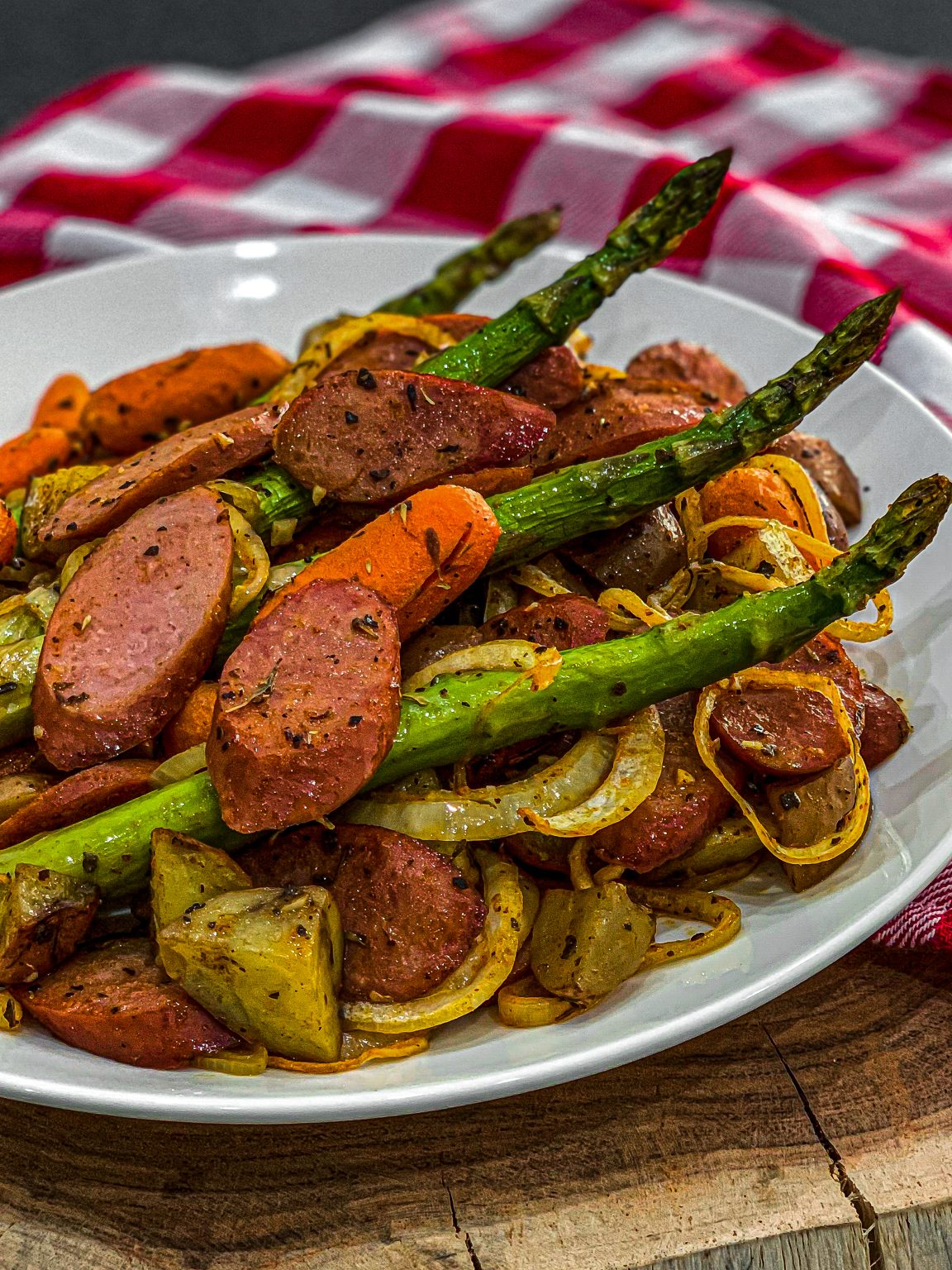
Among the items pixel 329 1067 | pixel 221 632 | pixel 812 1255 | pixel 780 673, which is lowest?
pixel 812 1255

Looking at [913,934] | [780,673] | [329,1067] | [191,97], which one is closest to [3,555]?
[329,1067]

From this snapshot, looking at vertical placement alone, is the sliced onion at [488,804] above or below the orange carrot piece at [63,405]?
below

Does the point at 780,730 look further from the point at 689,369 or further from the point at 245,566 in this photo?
the point at 689,369

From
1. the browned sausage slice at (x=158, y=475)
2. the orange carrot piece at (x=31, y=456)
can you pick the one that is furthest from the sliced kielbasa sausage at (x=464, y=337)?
the orange carrot piece at (x=31, y=456)

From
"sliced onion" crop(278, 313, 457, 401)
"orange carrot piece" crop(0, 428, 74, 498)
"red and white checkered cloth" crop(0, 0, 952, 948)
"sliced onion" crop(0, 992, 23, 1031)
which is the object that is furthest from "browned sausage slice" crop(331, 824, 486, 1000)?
"red and white checkered cloth" crop(0, 0, 952, 948)

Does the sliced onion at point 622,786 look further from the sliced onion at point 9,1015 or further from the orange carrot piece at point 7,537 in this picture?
the orange carrot piece at point 7,537

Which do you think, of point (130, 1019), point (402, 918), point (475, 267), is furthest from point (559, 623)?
point (475, 267)

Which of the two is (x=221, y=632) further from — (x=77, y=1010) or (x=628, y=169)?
(x=628, y=169)
